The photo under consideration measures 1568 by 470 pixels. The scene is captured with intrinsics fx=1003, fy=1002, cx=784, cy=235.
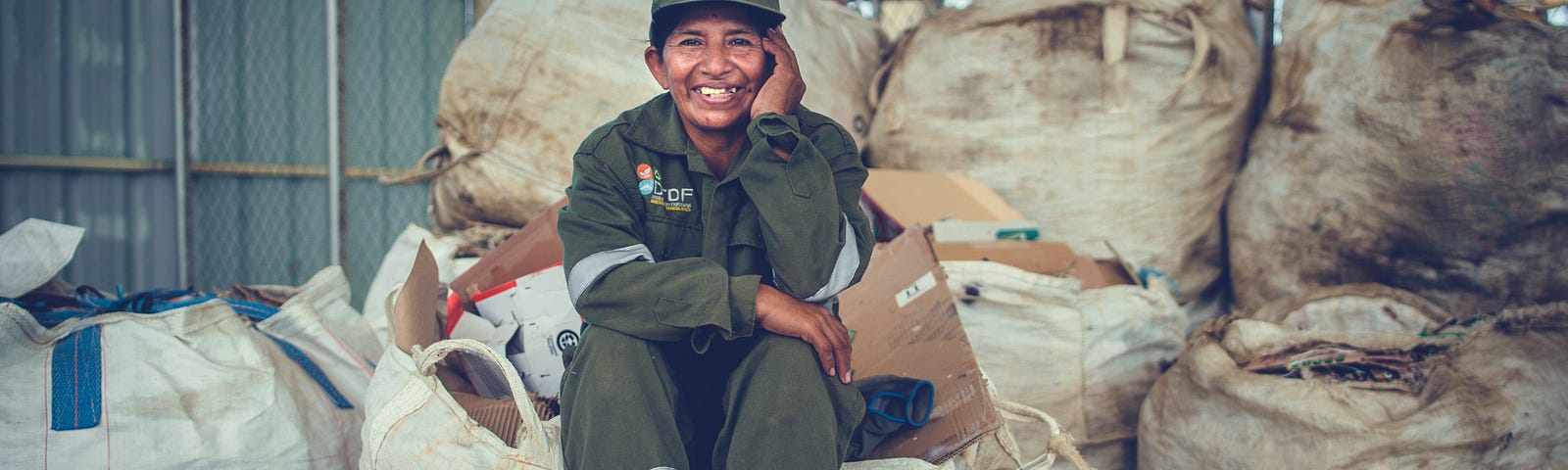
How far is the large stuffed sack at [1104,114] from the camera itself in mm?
2750

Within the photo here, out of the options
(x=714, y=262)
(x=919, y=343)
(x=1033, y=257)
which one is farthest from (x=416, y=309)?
(x=1033, y=257)

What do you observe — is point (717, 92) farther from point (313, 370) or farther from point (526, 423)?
point (313, 370)

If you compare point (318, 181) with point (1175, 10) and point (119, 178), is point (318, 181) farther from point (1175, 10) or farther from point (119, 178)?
point (1175, 10)

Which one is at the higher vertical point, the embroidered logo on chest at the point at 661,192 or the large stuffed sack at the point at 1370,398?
the embroidered logo on chest at the point at 661,192

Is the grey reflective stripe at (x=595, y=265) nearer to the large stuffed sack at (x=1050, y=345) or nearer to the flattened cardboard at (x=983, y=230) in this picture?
the large stuffed sack at (x=1050, y=345)

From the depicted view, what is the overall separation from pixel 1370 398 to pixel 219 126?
14.0 ft

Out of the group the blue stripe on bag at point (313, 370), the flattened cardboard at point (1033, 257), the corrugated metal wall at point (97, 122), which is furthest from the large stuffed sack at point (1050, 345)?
the corrugated metal wall at point (97, 122)

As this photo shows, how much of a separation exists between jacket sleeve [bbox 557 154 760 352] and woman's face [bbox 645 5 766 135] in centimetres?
22

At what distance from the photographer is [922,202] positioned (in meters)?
2.64

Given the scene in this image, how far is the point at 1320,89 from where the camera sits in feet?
8.31

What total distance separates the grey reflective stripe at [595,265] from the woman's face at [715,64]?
9.0 inches

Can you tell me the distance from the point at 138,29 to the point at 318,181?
89cm

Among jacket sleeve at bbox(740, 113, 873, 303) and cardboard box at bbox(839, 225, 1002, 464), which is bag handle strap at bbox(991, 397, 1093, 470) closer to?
cardboard box at bbox(839, 225, 1002, 464)

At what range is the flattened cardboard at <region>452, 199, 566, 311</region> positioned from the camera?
2059 mm
